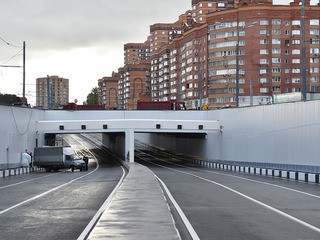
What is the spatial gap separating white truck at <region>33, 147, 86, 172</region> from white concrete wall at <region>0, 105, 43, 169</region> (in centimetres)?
234

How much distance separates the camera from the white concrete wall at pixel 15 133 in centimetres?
4722

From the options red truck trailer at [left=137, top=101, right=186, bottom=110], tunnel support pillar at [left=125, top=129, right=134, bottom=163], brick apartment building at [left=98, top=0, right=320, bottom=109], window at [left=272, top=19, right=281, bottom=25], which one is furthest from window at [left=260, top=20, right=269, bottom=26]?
tunnel support pillar at [left=125, top=129, right=134, bottom=163]

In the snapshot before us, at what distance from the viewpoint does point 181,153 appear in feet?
295

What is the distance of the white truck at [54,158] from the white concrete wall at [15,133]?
2.34 metres

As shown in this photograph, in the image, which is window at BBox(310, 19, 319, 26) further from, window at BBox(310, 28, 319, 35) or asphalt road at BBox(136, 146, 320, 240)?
asphalt road at BBox(136, 146, 320, 240)

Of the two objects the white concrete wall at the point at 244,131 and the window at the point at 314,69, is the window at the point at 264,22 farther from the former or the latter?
the white concrete wall at the point at 244,131

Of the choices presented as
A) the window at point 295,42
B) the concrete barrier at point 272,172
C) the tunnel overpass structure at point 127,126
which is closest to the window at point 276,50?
the window at point 295,42

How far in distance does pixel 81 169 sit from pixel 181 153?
39053 millimetres

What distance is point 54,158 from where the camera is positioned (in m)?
50.7

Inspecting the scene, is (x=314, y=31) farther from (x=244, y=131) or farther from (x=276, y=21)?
(x=244, y=131)

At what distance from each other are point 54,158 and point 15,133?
4.80 metres

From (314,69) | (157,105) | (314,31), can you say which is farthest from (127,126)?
(314,31)

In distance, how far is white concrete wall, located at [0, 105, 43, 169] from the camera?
155 feet

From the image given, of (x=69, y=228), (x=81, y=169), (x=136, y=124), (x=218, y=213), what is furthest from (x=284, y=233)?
(x=136, y=124)
